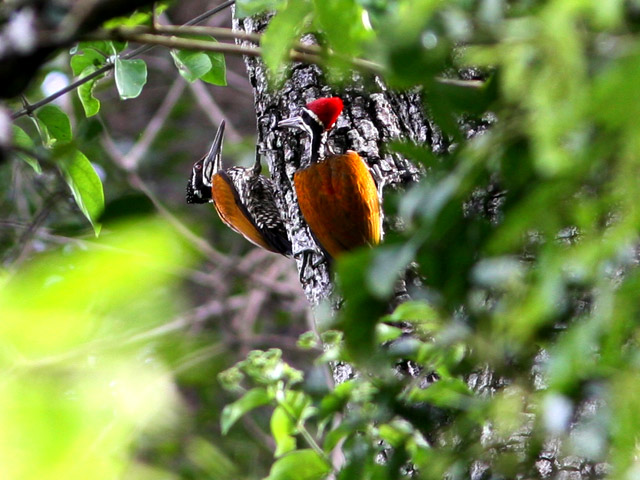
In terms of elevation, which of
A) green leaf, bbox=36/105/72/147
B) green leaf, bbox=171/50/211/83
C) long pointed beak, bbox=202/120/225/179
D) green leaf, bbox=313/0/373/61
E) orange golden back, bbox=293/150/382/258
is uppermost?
green leaf, bbox=313/0/373/61

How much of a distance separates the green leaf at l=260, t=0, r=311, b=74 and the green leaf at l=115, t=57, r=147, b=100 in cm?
76

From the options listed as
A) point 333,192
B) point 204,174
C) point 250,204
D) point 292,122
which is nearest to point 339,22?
point 292,122

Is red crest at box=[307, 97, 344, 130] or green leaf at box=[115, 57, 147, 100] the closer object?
green leaf at box=[115, 57, 147, 100]

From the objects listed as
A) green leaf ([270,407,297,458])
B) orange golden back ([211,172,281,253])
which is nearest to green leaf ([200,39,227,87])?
green leaf ([270,407,297,458])

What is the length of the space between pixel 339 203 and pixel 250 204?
1.36 metres

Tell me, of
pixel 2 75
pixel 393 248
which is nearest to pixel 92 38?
Result: pixel 2 75

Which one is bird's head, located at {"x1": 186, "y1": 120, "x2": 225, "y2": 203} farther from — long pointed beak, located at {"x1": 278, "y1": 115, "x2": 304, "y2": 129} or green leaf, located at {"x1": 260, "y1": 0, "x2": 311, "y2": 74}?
green leaf, located at {"x1": 260, "y1": 0, "x2": 311, "y2": 74}

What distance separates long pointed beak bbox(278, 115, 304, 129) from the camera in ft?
7.90

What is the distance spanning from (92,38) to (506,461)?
2.24 ft

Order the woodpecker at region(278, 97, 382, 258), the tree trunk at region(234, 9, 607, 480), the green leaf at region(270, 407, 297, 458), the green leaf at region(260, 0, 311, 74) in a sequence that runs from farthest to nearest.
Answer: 1. the woodpecker at region(278, 97, 382, 258)
2. the tree trunk at region(234, 9, 607, 480)
3. the green leaf at region(270, 407, 297, 458)
4. the green leaf at region(260, 0, 311, 74)

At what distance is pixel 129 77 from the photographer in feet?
5.65

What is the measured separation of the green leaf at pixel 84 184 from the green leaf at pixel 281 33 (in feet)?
2.04

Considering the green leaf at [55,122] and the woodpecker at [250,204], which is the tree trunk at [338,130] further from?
the woodpecker at [250,204]

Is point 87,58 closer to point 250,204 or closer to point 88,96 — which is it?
point 88,96
